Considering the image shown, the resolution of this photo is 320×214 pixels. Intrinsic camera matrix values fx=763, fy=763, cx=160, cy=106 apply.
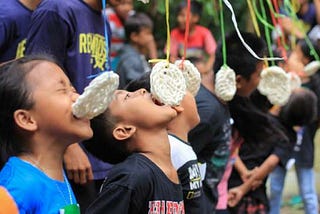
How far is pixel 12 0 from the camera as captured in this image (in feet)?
9.07

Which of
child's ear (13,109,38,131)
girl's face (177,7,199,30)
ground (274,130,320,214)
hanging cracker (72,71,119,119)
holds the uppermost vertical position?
girl's face (177,7,199,30)

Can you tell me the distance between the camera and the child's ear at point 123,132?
2322 millimetres

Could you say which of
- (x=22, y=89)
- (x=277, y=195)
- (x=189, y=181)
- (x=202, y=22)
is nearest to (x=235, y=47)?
(x=189, y=181)

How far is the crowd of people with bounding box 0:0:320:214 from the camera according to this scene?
2.07 metres

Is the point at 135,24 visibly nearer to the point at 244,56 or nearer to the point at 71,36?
the point at 244,56

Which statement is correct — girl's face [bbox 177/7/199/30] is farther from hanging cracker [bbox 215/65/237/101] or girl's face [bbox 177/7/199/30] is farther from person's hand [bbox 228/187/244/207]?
hanging cracker [bbox 215/65/237/101]

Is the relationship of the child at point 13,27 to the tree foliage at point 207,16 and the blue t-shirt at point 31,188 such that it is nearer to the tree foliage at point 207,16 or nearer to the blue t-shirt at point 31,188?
the blue t-shirt at point 31,188

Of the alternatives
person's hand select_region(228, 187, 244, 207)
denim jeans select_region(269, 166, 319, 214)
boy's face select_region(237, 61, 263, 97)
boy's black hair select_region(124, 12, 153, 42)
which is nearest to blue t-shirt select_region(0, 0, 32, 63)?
boy's face select_region(237, 61, 263, 97)

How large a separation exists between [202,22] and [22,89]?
18.2ft

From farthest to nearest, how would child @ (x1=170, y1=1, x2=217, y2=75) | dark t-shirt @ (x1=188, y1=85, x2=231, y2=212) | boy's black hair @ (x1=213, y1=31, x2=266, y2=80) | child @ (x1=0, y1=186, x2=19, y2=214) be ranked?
1. child @ (x1=170, y1=1, x2=217, y2=75)
2. boy's black hair @ (x1=213, y1=31, x2=266, y2=80)
3. dark t-shirt @ (x1=188, y1=85, x2=231, y2=212)
4. child @ (x1=0, y1=186, x2=19, y2=214)

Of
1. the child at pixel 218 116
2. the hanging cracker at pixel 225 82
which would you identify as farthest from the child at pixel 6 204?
the child at pixel 218 116

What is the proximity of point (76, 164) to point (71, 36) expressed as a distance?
1.53 feet

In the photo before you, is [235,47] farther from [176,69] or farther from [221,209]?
[176,69]

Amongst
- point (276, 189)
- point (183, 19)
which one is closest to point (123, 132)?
point (276, 189)
